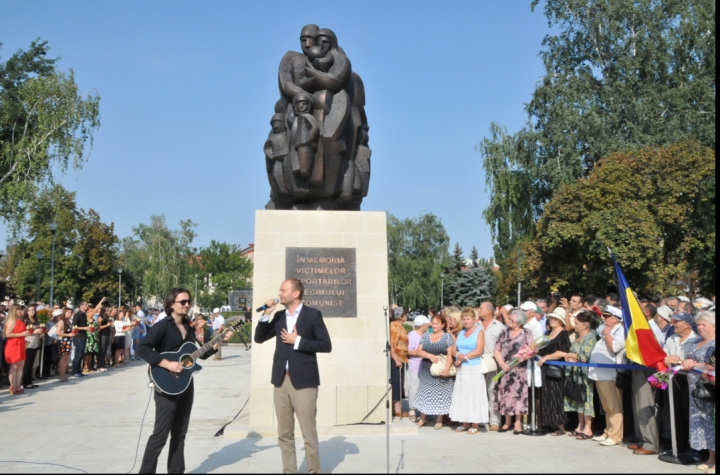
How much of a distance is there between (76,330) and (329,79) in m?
10.5

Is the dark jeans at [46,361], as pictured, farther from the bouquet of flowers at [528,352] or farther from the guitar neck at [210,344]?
the bouquet of flowers at [528,352]

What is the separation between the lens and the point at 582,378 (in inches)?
329

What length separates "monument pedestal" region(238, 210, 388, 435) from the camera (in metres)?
8.65

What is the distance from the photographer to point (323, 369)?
8.71m

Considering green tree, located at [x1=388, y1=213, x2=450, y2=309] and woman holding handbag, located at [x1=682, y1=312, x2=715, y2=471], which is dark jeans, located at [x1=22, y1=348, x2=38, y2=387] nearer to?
woman holding handbag, located at [x1=682, y1=312, x2=715, y2=471]

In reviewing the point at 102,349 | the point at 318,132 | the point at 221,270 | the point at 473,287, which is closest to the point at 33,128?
the point at 102,349

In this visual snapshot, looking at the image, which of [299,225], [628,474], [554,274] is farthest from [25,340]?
[554,274]

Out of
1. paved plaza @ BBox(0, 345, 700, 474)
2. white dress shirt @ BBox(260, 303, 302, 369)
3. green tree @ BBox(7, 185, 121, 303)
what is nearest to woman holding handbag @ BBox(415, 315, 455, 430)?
paved plaza @ BBox(0, 345, 700, 474)

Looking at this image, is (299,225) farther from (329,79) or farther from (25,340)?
(25,340)

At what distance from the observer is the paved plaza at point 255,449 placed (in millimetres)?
6613

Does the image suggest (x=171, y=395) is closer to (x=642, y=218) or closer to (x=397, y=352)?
(x=397, y=352)

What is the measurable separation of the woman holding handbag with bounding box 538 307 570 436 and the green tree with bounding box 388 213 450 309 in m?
49.9

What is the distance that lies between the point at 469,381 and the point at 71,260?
45.0 meters

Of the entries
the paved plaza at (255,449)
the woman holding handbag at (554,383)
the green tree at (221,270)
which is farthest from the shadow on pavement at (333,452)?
the green tree at (221,270)
